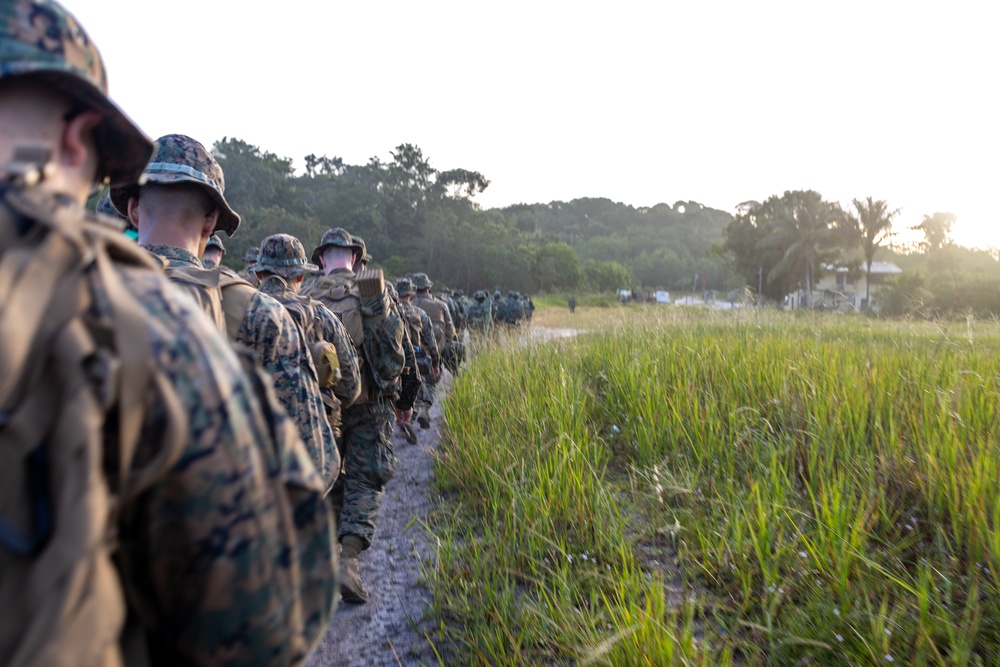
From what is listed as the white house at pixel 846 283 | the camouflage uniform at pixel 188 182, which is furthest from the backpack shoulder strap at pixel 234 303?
the white house at pixel 846 283

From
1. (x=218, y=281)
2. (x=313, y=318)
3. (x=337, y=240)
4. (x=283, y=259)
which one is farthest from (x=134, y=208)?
(x=337, y=240)

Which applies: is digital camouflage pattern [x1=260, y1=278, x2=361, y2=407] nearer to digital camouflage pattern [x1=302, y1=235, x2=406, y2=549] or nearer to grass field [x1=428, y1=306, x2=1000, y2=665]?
digital camouflage pattern [x1=302, y1=235, x2=406, y2=549]

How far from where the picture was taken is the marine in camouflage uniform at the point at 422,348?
7.33m

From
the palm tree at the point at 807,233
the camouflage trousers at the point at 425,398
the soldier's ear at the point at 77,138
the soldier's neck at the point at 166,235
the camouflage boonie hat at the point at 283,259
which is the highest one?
the palm tree at the point at 807,233

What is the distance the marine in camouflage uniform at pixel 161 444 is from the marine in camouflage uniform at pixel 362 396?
9.17 ft

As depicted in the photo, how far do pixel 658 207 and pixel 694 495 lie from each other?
148m

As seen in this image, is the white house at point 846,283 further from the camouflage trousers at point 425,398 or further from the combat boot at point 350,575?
the combat boot at point 350,575

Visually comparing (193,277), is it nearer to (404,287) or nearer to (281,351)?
(281,351)

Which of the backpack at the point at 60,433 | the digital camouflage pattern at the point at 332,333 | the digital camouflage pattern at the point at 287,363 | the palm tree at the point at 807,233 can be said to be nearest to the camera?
the backpack at the point at 60,433

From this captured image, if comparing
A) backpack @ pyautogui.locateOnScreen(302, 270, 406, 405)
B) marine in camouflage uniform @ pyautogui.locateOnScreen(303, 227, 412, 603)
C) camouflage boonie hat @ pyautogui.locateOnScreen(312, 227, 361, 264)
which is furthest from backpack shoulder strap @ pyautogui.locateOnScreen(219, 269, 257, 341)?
camouflage boonie hat @ pyautogui.locateOnScreen(312, 227, 361, 264)

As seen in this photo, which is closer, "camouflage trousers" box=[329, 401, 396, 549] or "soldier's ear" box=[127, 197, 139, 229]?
"soldier's ear" box=[127, 197, 139, 229]

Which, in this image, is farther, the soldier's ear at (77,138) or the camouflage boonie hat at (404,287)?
the camouflage boonie hat at (404,287)

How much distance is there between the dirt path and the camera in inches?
120

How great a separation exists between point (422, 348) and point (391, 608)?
494cm
